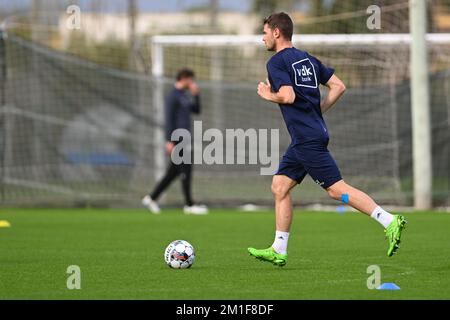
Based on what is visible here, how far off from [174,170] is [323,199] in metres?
3.31

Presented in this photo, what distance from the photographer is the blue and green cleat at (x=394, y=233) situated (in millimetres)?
9352

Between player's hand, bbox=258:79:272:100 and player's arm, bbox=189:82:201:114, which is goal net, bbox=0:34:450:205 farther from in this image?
player's hand, bbox=258:79:272:100

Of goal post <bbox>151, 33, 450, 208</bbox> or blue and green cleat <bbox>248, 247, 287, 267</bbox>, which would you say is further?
goal post <bbox>151, 33, 450, 208</bbox>

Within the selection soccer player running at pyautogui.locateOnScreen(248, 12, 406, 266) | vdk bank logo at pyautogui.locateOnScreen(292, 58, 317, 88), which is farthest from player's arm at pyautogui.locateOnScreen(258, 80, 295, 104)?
vdk bank logo at pyautogui.locateOnScreen(292, 58, 317, 88)

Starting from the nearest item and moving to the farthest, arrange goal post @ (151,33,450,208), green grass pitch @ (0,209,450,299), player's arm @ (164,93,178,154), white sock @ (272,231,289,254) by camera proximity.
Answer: green grass pitch @ (0,209,450,299), white sock @ (272,231,289,254), player's arm @ (164,93,178,154), goal post @ (151,33,450,208)

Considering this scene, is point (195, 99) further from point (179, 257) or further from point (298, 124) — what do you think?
point (179, 257)

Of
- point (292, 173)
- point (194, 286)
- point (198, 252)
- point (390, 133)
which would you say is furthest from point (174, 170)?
point (194, 286)

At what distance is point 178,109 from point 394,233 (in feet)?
31.7

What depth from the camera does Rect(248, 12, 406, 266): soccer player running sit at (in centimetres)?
965

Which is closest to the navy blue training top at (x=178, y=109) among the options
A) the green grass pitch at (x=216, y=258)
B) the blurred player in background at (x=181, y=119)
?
the blurred player in background at (x=181, y=119)

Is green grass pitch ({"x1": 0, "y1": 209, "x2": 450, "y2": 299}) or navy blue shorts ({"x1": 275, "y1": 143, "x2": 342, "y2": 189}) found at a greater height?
navy blue shorts ({"x1": 275, "y1": 143, "x2": 342, "y2": 189})
